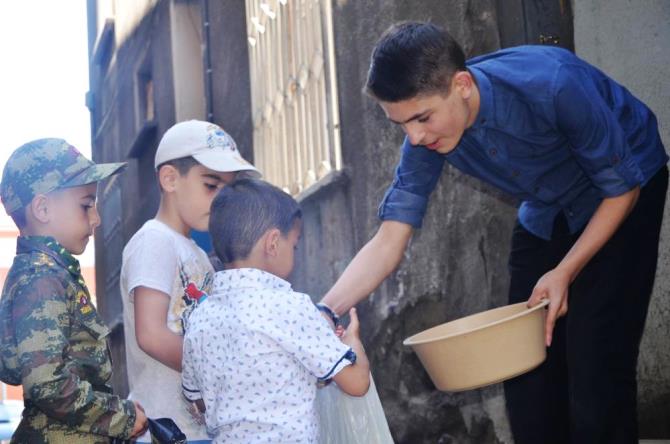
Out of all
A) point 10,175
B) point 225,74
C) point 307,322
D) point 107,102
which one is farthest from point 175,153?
point 107,102

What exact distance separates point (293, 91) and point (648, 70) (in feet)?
7.09

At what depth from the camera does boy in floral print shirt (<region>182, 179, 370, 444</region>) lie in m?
2.18

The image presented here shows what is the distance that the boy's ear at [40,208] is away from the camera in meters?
2.63

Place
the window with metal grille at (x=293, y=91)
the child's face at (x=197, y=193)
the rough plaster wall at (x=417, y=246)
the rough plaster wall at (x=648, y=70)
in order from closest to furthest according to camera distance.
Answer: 1. the child's face at (x=197, y=193)
2. the rough plaster wall at (x=648, y=70)
3. the rough plaster wall at (x=417, y=246)
4. the window with metal grille at (x=293, y=91)

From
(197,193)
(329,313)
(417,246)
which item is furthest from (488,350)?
(417,246)

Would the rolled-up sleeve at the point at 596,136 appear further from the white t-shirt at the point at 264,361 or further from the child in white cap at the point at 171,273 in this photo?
the child in white cap at the point at 171,273

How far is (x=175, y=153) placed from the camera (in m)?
3.10

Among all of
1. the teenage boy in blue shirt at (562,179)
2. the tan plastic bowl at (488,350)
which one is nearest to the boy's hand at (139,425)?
the tan plastic bowl at (488,350)

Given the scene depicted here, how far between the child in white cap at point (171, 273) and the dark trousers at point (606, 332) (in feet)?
3.31

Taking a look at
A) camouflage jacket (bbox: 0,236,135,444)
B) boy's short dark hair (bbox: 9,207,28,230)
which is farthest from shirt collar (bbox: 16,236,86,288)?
boy's short dark hair (bbox: 9,207,28,230)

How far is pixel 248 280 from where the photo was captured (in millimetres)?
2264

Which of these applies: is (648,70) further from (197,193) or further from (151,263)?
(151,263)

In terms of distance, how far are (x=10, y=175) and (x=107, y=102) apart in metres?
9.35

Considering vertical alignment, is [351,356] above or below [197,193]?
below
